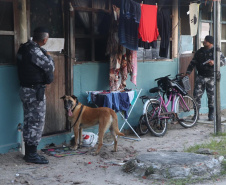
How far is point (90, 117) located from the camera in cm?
728

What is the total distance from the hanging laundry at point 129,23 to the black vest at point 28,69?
2025mm

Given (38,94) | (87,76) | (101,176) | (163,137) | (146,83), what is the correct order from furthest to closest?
(146,83) → (163,137) → (87,76) → (38,94) → (101,176)

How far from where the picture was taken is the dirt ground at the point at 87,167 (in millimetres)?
5586

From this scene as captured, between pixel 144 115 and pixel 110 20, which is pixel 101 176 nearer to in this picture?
pixel 144 115

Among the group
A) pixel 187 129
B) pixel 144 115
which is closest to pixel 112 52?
pixel 144 115

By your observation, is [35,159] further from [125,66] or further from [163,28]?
[163,28]

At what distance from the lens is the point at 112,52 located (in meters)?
8.10

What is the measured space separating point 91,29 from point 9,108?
2.52 m

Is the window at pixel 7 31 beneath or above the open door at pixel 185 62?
above

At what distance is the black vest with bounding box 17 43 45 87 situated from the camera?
20.6 ft

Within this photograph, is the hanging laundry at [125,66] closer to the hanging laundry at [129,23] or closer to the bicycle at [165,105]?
the hanging laundry at [129,23]

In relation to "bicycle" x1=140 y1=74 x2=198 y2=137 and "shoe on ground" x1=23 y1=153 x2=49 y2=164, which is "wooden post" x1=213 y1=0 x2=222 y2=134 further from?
"shoe on ground" x1=23 y1=153 x2=49 y2=164

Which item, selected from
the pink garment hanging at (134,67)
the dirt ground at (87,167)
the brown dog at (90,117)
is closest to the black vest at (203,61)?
the dirt ground at (87,167)

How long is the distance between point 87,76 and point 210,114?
3.96m
